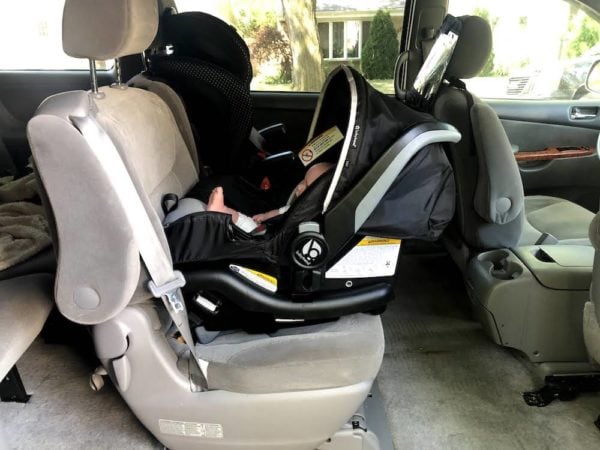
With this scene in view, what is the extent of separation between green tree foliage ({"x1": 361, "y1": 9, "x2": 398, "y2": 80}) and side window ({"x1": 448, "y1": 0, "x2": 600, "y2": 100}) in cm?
28

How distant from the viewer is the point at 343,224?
1151 mm

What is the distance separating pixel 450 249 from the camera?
2.00 metres

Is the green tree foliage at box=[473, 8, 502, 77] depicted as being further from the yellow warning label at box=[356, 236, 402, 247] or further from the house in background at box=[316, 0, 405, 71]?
the yellow warning label at box=[356, 236, 402, 247]

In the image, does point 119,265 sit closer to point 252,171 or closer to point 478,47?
point 252,171

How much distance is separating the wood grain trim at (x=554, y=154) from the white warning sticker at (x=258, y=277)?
154cm

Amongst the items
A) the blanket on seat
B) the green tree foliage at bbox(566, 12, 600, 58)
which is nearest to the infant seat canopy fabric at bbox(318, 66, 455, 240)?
the blanket on seat

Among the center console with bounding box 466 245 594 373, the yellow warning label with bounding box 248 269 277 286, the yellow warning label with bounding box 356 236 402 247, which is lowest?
the center console with bounding box 466 245 594 373

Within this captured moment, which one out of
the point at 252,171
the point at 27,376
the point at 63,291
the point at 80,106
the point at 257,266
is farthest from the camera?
the point at 252,171

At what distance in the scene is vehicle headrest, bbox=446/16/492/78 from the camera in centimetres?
164

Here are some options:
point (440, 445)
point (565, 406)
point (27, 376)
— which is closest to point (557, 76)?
point (565, 406)

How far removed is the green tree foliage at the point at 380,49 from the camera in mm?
2270

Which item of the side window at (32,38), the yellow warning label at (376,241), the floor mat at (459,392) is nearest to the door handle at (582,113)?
the floor mat at (459,392)

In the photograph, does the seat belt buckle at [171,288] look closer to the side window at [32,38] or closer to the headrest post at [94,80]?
the headrest post at [94,80]

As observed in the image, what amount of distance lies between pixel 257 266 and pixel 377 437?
A: 653 millimetres
